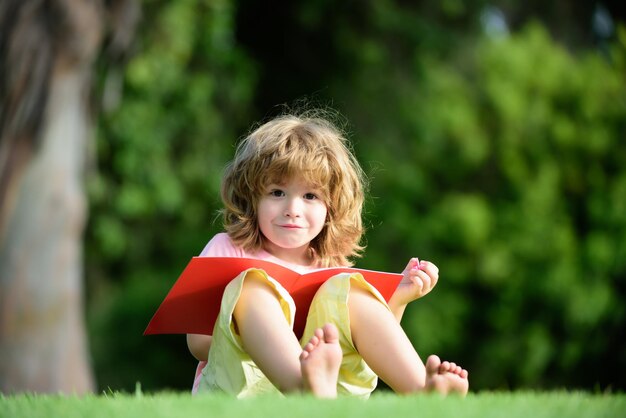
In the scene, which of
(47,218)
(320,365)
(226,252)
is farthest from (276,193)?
(47,218)

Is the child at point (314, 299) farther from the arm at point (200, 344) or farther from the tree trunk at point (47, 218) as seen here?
the tree trunk at point (47, 218)

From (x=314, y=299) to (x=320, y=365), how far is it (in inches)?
13.9

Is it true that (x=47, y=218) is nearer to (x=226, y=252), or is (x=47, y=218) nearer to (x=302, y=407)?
(x=226, y=252)

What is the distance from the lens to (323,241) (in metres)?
3.47

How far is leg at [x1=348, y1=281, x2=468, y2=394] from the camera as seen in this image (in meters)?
2.87

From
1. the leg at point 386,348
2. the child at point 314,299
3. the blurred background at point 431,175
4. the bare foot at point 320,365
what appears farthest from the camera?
the blurred background at point 431,175

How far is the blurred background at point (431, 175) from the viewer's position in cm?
1032

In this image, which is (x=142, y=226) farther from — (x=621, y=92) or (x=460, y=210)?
(x=621, y=92)

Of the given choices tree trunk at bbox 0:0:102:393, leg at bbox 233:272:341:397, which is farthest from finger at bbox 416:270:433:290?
tree trunk at bbox 0:0:102:393

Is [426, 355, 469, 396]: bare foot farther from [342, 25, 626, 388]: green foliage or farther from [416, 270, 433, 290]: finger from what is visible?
[342, 25, 626, 388]: green foliage

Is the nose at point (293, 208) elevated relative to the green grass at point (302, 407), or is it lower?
elevated

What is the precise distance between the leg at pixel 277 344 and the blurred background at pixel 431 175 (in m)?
6.64

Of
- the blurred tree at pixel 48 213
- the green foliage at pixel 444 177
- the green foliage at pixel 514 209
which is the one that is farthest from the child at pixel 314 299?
the green foliage at pixel 514 209

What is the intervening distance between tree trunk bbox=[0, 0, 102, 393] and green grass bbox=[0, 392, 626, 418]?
5314 millimetres
